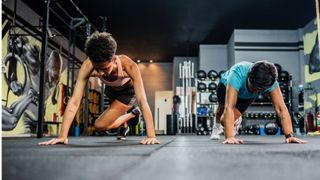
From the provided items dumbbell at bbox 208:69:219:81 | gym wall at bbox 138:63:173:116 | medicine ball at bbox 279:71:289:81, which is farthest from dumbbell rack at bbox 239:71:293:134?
gym wall at bbox 138:63:173:116

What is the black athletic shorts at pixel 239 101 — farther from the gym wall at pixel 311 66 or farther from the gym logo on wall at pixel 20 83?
the gym wall at pixel 311 66

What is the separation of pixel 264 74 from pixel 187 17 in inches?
247

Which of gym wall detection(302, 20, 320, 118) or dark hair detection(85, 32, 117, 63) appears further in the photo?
gym wall detection(302, 20, 320, 118)

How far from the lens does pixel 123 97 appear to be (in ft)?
11.0

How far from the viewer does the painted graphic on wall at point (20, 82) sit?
632 cm

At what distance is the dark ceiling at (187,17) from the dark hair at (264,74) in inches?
210

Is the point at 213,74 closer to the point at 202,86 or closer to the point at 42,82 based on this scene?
the point at 202,86

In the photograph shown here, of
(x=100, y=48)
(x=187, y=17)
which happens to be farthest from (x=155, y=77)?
(x=100, y=48)

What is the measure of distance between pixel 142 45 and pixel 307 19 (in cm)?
476

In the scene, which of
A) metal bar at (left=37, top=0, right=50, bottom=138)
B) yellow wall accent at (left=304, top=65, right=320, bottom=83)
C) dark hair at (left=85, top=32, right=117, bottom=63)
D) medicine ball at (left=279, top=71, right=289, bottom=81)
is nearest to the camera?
dark hair at (left=85, top=32, right=117, bottom=63)

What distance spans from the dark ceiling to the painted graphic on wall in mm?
1026

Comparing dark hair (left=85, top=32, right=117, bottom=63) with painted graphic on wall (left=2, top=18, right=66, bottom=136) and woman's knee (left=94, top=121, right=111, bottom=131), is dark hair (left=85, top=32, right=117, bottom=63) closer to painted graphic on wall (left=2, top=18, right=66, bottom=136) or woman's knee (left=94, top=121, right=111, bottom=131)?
woman's knee (left=94, top=121, right=111, bottom=131)

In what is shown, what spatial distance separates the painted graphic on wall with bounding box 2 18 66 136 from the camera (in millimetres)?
6316

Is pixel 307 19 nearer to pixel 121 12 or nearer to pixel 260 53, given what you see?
pixel 260 53
